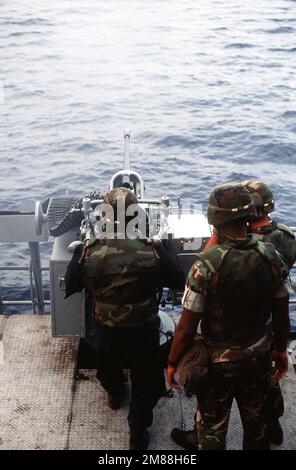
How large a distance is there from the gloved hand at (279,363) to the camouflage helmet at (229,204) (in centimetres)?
94

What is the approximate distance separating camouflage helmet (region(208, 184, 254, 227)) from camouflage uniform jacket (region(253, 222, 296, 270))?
0.63m

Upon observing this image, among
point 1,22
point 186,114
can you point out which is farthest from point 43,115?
point 1,22

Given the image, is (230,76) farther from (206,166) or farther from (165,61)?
(206,166)

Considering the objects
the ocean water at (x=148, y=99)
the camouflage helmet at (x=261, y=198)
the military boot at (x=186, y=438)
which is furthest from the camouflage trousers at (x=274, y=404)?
the ocean water at (x=148, y=99)

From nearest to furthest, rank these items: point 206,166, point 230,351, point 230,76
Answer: point 230,351
point 206,166
point 230,76

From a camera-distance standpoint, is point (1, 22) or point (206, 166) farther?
point (1, 22)

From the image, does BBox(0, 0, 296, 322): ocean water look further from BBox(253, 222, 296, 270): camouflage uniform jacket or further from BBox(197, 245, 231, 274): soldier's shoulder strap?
BBox(197, 245, 231, 274): soldier's shoulder strap

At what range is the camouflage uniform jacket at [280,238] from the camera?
3842 mm

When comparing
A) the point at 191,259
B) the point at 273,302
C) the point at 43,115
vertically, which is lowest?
the point at 43,115

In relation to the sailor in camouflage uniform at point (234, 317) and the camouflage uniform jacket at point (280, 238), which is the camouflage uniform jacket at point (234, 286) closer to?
the sailor in camouflage uniform at point (234, 317)

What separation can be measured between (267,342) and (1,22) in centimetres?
4161

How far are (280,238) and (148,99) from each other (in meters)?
23.2

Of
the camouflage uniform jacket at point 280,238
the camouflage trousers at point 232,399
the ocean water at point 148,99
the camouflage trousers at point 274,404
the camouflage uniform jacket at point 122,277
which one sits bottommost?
the ocean water at point 148,99

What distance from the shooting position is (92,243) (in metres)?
3.80
